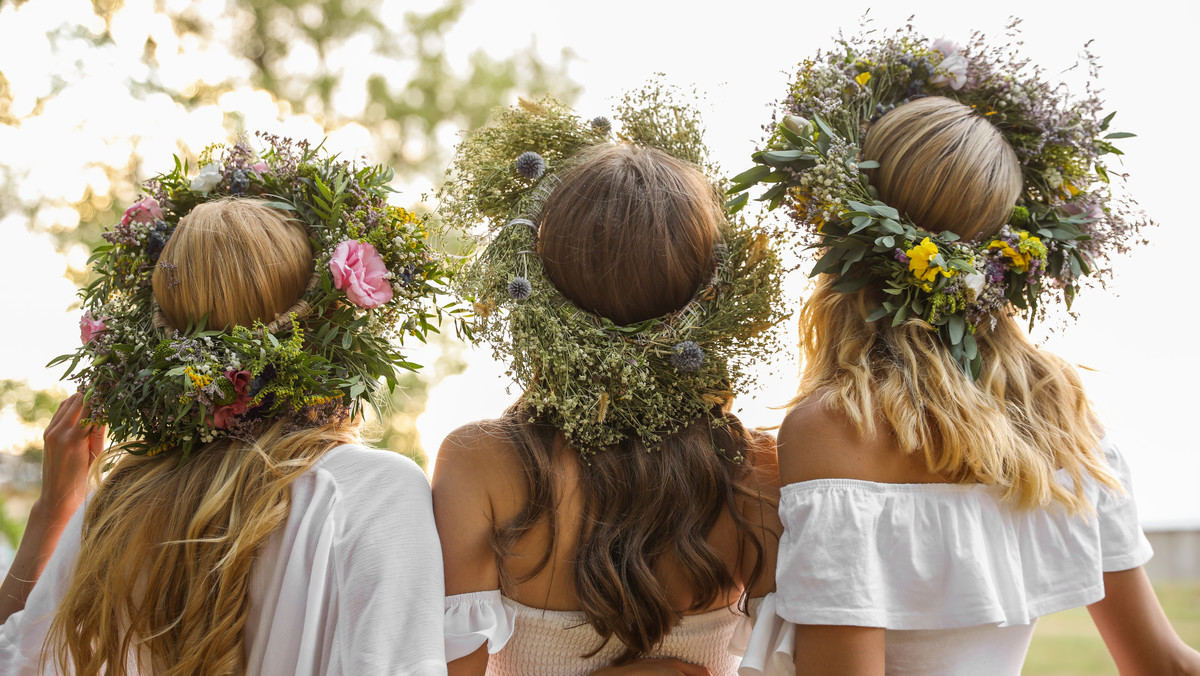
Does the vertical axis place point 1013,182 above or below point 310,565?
above

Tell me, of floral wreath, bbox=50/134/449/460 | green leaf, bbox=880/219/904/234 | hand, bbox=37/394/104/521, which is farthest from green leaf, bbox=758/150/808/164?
hand, bbox=37/394/104/521

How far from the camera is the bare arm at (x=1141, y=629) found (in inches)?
66.1

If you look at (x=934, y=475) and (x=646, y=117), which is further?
(x=646, y=117)

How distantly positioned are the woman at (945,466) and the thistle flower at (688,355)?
0.22 meters

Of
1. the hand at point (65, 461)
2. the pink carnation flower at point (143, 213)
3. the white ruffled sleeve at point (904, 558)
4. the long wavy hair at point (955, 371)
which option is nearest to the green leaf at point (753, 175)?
the long wavy hair at point (955, 371)

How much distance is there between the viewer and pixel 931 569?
151 cm

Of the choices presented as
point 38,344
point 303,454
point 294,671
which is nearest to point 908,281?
point 303,454

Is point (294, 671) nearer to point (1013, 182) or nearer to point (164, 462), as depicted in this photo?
point (164, 462)

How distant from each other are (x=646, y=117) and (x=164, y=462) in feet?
4.41

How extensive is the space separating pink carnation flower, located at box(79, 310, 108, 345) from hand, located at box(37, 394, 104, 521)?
0.16 meters

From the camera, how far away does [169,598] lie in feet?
A: 5.38

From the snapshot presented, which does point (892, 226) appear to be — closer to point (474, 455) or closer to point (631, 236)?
point (631, 236)

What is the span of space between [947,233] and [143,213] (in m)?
1.79

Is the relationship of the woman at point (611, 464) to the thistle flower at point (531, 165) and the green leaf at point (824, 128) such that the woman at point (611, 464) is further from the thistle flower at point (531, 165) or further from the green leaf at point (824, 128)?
the green leaf at point (824, 128)
